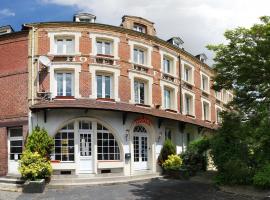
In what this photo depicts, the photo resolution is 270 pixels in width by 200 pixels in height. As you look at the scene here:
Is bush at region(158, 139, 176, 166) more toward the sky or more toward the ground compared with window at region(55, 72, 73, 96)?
more toward the ground

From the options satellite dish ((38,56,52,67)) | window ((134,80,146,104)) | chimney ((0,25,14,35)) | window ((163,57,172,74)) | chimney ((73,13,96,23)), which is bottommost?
window ((134,80,146,104))

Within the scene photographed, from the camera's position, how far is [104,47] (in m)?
21.5

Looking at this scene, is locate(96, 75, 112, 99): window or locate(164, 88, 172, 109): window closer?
locate(96, 75, 112, 99): window

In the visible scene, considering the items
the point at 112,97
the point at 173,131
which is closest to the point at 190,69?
the point at 173,131

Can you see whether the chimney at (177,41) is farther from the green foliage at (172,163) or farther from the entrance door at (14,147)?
the entrance door at (14,147)

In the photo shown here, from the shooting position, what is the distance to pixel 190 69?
2781cm

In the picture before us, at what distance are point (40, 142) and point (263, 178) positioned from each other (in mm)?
9986

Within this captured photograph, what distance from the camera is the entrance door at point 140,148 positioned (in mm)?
22031

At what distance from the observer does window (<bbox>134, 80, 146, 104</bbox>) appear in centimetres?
2264

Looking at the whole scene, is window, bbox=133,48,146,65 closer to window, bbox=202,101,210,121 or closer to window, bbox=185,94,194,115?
window, bbox=185,94,194,115

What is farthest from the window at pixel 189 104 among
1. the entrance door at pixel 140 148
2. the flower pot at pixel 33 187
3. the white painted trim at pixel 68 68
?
the flower pot at pixel 33 187

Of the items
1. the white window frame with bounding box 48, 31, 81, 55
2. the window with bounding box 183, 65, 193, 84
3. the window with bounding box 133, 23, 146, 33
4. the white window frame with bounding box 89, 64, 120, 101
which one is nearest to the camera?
the white window frame with bounding box 48, 31, 81, 55

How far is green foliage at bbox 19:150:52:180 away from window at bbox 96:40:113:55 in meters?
6.71

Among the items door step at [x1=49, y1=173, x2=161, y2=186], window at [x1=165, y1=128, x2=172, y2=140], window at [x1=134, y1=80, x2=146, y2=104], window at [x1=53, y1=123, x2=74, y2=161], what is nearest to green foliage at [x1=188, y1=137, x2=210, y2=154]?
window at [x1=165, y1=128, x2=172, y2=140]
